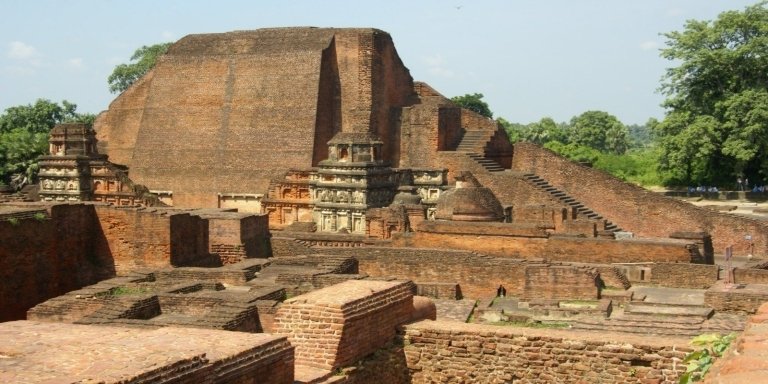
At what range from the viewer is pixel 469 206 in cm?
2116

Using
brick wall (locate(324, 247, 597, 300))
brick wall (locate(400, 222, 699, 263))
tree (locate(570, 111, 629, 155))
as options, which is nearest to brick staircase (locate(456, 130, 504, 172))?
brick wall (locate(400, 222, 699, 263))

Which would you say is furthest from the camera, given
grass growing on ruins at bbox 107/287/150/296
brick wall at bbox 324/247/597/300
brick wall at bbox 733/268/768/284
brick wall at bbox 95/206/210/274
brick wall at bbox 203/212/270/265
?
brick wall at bbox 203/212/270/265

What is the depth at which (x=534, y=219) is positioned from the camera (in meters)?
22.8

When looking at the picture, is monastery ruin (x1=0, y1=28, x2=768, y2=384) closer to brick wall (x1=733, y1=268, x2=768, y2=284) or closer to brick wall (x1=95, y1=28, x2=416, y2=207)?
brick wall (x1=95, y1=28, x2=416, y2=207)

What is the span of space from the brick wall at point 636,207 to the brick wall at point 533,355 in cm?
1645

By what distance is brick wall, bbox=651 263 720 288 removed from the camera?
57.0ft

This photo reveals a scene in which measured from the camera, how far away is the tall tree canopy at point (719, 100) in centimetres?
3281

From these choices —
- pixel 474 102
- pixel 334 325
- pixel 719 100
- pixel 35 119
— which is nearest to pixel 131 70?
pixel 35 119

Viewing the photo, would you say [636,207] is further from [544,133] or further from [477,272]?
[544,133]

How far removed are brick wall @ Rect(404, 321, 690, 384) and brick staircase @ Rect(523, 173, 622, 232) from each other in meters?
16.4

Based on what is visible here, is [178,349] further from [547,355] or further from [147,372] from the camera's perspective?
[547,355]

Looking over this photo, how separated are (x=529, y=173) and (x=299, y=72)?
8.11m

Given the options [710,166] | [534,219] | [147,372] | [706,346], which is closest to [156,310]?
[147,372]

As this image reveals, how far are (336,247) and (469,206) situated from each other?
3288 millimetres
